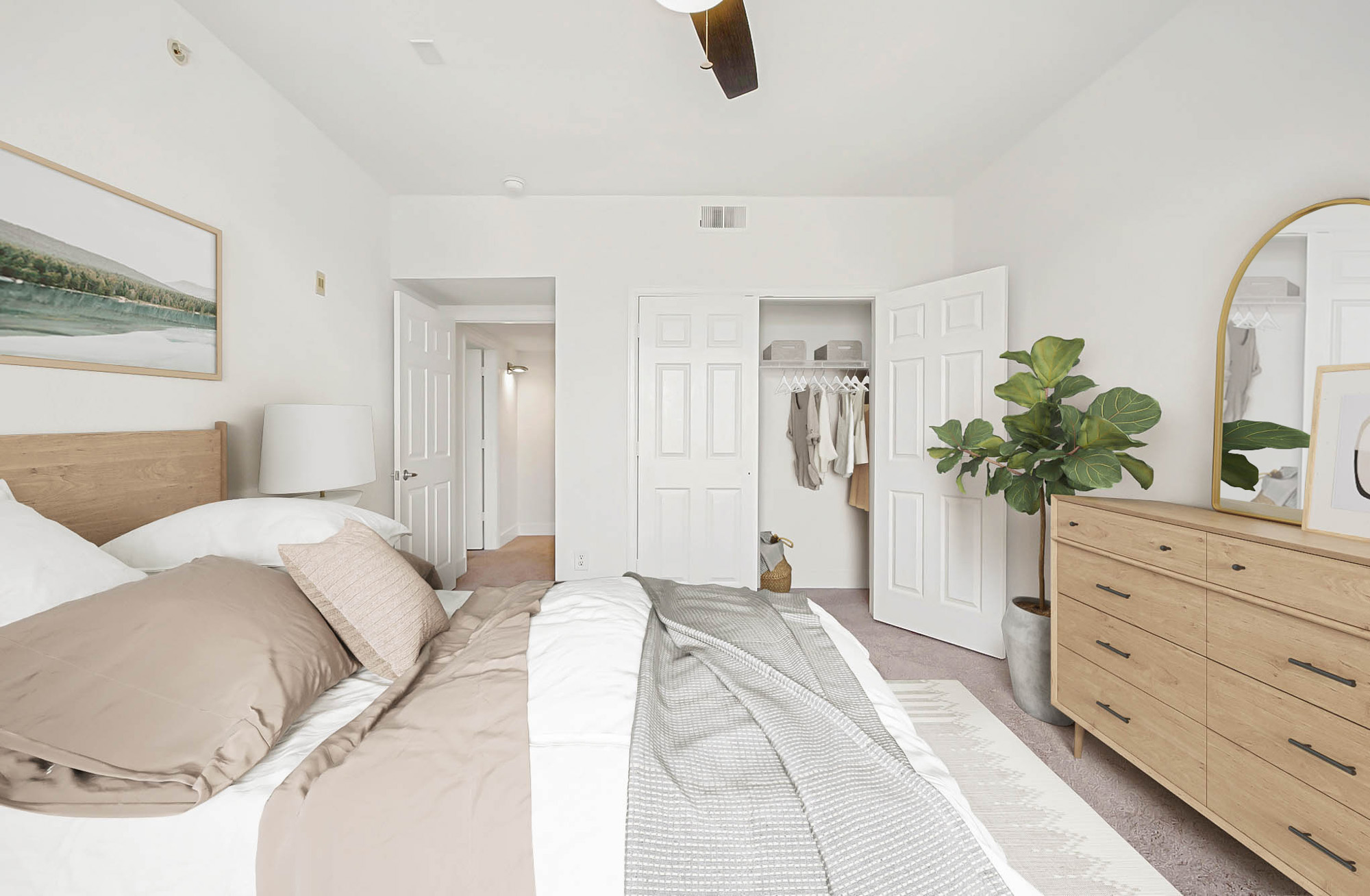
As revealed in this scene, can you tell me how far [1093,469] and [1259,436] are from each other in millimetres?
422

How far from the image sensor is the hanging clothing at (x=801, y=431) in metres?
3.88

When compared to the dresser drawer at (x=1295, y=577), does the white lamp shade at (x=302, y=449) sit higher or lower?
higher

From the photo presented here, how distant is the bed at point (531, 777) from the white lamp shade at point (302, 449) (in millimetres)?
479

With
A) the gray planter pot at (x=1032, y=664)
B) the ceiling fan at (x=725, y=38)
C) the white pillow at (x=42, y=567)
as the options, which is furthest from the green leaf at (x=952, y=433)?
the white pillow at (x=42, y=567)

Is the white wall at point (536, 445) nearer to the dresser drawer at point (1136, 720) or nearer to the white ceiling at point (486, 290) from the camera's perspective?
the white ceiling at point (486, 290)

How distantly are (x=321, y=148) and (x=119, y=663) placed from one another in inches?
107

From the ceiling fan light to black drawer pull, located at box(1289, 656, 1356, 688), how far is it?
6.85 feet

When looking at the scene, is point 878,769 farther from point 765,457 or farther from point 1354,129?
point 765,457

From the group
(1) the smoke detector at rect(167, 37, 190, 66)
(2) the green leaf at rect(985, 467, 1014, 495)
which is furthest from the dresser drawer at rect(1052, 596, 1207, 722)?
(1) the smoke detector at rect(167, 37, 190, 66)

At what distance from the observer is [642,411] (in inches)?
138

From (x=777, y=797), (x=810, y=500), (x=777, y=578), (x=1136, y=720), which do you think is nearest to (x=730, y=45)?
(x=777, y=797)

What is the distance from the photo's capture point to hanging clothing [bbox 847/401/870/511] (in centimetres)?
375

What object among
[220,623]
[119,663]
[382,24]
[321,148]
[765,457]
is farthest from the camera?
[765,457]

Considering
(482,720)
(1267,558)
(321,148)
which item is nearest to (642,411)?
(321,148)
